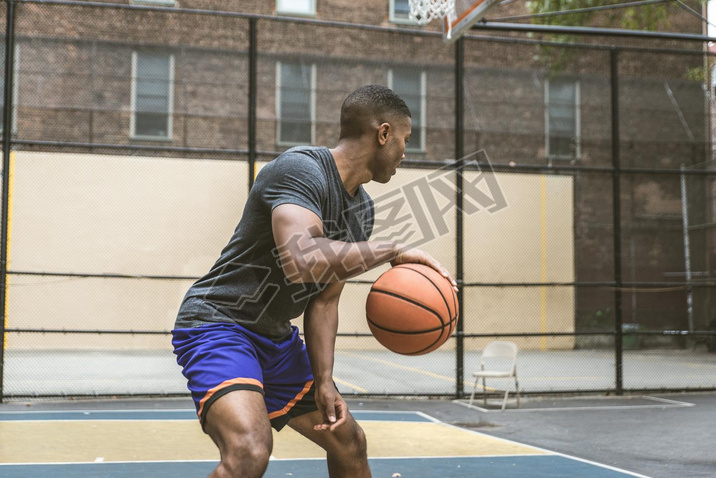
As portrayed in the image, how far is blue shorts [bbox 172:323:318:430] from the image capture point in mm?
2430

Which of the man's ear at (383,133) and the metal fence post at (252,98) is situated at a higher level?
the metal fence post at (252,98)

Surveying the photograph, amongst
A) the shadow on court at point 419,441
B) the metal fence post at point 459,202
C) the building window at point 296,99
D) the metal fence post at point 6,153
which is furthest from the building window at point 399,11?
the shadow on court at point 419,441

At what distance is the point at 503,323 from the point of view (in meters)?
15.0

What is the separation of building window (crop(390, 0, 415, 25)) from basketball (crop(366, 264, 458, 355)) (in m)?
14.5

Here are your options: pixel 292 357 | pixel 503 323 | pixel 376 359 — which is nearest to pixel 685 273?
pixel 503 323

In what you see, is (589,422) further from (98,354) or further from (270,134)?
(98,354)

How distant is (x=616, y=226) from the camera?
932 cm

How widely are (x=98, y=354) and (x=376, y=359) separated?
16.0 feet

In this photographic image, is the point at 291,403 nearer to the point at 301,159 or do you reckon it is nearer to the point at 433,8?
the point at 301,159

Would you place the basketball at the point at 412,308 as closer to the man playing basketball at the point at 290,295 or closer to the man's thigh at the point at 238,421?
the man playing basketball at the point at 290,295

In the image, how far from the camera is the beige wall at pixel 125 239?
1316 cm

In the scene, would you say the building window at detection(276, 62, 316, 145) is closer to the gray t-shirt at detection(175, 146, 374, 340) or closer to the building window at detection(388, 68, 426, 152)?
the building window at detection(388, 68, 426, 152)

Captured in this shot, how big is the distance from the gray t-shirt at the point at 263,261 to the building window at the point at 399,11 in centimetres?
1455

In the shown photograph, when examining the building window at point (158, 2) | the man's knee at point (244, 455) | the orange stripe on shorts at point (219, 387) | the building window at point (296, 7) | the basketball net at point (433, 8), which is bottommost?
the man's knee at point (244, 455)
